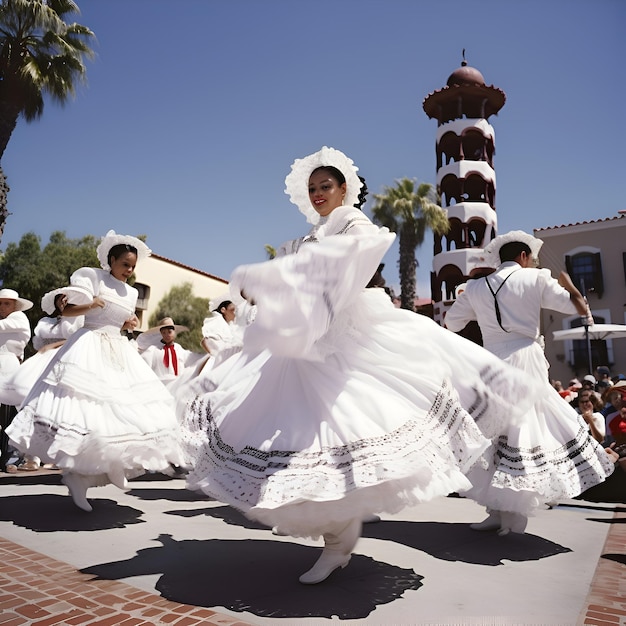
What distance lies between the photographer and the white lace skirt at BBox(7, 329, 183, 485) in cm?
416

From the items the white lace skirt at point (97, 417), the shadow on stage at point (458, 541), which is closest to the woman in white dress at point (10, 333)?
the white lace skirt at point (97, 417)

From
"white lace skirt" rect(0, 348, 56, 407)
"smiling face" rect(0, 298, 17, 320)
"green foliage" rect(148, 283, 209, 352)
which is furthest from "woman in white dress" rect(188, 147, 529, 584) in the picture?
"green foliage" rect(148, 283, 209, 352)

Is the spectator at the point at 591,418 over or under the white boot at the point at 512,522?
over

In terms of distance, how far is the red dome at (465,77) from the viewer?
29141mm

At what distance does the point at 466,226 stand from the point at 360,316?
27.2 metres

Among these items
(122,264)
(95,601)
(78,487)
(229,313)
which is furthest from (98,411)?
(229,313)

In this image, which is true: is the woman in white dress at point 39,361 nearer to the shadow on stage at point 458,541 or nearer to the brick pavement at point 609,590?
the shadow on stage at point 458,541

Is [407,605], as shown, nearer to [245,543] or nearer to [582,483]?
[245,543]

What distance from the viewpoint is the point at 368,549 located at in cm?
370

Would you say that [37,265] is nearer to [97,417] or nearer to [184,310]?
[184,310]

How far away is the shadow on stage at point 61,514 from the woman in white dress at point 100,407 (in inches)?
6.9

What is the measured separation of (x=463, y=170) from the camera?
28.6 meters

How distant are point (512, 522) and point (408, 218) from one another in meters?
21.9

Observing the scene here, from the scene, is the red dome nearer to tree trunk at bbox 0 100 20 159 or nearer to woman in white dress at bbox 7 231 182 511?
tree trunk at bbox 0 100 20 159
